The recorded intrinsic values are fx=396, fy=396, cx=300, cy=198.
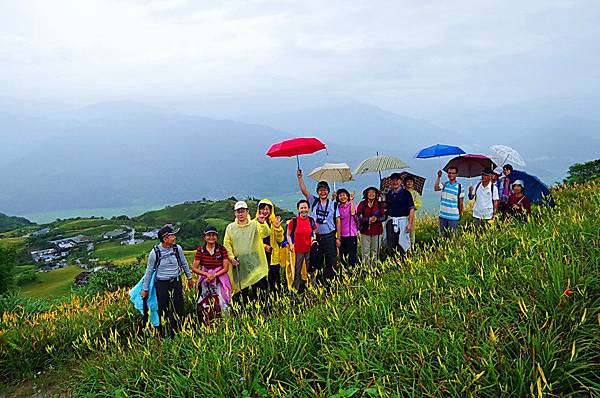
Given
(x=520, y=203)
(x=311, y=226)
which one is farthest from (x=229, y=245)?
(x=520, y=203)

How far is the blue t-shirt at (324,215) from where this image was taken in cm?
→ 705

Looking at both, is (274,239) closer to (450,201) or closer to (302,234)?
(302,234)

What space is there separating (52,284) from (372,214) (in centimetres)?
3667

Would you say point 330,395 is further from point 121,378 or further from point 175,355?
point 121,378

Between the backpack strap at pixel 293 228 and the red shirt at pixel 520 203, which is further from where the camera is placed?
the red shirt at pixel 520 203

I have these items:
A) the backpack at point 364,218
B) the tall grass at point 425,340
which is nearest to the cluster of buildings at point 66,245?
the backpack at point 364,218

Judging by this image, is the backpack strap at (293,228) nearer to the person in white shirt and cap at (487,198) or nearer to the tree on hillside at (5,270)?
the person in white shirt and cap at (487,198)

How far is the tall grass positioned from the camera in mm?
2686

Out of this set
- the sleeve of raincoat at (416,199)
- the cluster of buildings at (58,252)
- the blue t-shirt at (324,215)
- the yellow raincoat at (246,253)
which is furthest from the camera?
the cluster of buildings at (58,252)

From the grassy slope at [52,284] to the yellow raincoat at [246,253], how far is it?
92.3 ft

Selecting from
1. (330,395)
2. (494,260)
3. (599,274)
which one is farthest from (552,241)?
(330,395)

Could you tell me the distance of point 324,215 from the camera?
7051 mm

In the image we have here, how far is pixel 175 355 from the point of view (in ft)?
13.5

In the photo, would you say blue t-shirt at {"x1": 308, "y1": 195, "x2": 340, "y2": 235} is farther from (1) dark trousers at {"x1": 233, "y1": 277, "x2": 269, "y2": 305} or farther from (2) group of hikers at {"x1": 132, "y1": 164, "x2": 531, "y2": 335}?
(1) dark trousers at {"x1": 233, "y1": 277, "x2": 269, "y2": 305}
